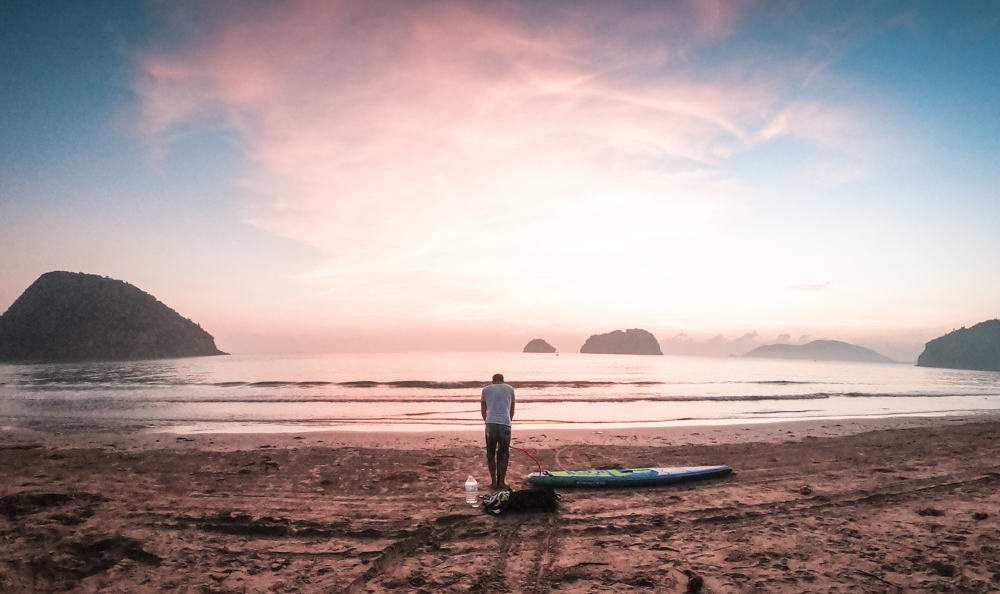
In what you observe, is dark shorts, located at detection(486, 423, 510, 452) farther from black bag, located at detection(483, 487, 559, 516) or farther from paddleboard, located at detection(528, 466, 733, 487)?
black bag, located at detection(483, 487, 559, 516)

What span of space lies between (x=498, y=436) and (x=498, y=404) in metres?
0.70

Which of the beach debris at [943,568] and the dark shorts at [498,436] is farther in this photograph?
the dark shorts at [498,436]

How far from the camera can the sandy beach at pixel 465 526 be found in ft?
18.2


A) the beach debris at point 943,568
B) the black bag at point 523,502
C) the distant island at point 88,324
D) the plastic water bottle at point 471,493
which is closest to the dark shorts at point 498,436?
the plastic water bottle at point 471,493

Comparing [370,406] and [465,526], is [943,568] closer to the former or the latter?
[465,526]

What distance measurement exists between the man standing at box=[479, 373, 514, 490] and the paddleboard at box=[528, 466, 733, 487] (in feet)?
2.70

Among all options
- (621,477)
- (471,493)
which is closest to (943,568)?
(621,477)

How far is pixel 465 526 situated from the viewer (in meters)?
7.37

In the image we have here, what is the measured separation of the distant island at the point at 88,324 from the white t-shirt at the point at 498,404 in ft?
460

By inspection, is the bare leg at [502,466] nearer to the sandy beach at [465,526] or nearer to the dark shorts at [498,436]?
the dark shorts at [498,436]

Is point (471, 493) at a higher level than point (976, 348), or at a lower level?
lower

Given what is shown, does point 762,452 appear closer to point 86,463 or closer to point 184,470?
point 184,470

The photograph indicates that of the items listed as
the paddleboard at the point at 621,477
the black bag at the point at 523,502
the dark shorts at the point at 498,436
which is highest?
the dark shorts at the point at 498,436

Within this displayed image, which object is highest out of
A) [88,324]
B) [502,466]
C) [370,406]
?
[88,324]
